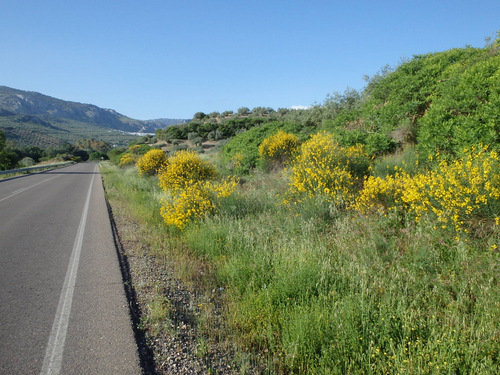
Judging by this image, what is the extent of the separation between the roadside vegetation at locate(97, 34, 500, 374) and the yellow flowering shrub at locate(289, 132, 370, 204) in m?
0.04

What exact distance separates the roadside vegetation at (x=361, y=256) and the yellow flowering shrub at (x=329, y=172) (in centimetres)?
4

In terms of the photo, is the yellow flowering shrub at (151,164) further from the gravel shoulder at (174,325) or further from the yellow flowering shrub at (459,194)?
the yellow flowering shrub at (459,194)

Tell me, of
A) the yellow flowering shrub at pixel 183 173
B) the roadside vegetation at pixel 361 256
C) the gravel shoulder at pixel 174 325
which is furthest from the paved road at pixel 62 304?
the yellow flowering shrub at pixel 183 173

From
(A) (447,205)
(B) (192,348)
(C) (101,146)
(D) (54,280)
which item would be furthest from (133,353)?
(C) (101,146)

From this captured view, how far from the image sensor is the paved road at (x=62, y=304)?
3.10 m

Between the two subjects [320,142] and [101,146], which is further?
[101,146]

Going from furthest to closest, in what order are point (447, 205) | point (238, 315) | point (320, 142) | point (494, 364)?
point (320, 142), point (447, 205), point (238, 315), point (494, 364)

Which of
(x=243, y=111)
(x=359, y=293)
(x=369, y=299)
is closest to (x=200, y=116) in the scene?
(x=243, y=111)

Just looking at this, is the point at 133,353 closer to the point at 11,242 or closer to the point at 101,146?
the point at 11,242

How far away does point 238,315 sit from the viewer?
12.5 ft

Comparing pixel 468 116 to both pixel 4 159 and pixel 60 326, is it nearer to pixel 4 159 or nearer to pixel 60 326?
pixel 60 326

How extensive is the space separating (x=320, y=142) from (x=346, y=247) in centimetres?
450

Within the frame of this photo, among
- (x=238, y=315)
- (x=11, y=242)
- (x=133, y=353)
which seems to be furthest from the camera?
(x=11, y=242)

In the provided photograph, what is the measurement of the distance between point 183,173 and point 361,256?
8.78 m
